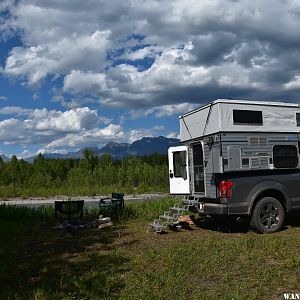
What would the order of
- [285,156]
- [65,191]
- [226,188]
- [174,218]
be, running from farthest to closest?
[65,191] < [174,218] < [285,156] < [226,188]

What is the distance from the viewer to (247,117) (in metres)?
10.8

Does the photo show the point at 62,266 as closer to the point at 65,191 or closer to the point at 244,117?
the point at 244,117

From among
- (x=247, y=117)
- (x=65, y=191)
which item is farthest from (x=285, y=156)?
(x=65, y=191)

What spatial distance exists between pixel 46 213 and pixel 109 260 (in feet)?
23.8

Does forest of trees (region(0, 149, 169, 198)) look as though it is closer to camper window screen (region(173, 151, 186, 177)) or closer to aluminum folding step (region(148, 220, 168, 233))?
camper window screen (region(173, 151, 186, 177))

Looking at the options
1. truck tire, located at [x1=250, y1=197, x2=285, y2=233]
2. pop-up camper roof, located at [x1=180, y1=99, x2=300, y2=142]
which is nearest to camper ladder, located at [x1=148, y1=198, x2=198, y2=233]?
truck tire, located at [x1=250, y1=197, x2=285, y2=233]

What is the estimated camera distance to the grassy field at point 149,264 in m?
5.97

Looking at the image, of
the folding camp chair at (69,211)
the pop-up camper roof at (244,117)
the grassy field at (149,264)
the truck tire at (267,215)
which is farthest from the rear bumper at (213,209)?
the folding camp chair at (69,211)

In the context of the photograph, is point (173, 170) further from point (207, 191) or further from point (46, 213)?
point (46, 213)

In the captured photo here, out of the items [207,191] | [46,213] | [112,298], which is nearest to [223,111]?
[207,191]

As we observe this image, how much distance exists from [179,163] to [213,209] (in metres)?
2.30

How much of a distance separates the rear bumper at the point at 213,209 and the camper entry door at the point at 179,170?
121 cm

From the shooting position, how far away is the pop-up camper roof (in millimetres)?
10539

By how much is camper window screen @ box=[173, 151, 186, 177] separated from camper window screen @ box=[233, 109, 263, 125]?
218cm
